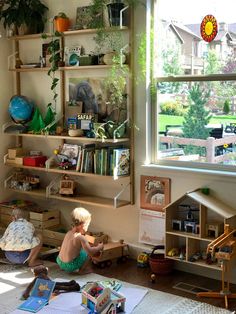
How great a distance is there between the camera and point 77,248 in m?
3.79

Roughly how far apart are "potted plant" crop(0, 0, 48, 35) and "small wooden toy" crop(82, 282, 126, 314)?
Answer: 255 centimetres

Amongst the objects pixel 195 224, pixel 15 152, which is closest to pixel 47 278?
pixel 195 224

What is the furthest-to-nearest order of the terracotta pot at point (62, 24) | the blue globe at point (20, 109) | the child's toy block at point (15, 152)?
the child's toy block at point (15, 152)
the blue globe at point (20, 109)
the terracotta pot at point (62, 24)

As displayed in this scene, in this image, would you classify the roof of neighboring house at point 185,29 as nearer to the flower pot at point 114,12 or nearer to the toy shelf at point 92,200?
the flower pot at point 114,12

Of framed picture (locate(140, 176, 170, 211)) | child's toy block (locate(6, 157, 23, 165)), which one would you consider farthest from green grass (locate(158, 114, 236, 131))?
child's toy block (locate(6, 157, 23, 165))

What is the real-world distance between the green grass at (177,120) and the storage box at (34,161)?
1213 mm

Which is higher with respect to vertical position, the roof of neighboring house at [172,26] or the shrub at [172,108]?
the roof of neighboring house at [172,26]

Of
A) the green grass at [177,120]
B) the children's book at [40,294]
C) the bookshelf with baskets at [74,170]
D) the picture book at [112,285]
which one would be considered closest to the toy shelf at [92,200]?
the bookshelf with baskets at [74,170]

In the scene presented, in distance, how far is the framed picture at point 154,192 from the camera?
12.9 feet

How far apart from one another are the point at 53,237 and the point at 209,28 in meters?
2.22

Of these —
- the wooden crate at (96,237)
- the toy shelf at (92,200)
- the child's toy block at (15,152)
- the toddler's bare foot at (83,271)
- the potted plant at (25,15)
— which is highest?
the potted plant at (25,15)

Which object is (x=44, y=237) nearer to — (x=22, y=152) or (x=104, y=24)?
(x=22, y=152)

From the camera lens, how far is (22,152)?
4.84m

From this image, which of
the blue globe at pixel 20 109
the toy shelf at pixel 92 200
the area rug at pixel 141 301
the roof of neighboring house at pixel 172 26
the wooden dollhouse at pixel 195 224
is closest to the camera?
the area rug at pixel 141 301
